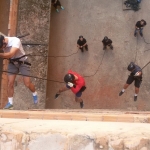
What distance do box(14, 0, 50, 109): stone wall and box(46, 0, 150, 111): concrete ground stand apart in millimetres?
812

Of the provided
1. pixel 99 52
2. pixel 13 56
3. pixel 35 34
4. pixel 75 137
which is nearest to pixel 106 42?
pixel 99 52

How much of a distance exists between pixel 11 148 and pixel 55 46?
5426 mm

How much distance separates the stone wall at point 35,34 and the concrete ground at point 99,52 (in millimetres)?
812

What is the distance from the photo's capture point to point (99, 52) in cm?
707

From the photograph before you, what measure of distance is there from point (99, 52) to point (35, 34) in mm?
1808

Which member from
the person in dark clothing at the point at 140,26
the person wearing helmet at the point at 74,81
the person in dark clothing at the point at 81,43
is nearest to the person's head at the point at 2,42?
the person wearing helmet at the point at 74,81

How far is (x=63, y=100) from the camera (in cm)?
703

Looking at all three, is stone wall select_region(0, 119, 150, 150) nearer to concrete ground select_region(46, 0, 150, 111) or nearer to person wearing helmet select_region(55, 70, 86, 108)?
person wearing helmet select_region(55, 70, 86, 108)

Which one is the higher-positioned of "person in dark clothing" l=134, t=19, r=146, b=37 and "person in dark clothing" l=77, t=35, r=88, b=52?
"person in dark clothing" l=134, t=19, r=146, b=37

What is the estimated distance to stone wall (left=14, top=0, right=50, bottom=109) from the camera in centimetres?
607

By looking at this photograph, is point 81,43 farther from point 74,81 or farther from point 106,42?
point 74,81

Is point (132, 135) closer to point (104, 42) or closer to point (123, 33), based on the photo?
point (104, 42)

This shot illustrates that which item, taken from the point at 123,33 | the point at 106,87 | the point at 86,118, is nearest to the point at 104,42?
the point at 123,33

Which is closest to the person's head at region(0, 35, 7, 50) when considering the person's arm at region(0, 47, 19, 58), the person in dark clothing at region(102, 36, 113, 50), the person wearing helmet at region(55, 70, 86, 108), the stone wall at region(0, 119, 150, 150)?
the person's arm at region(0, 47, 19, 58)
